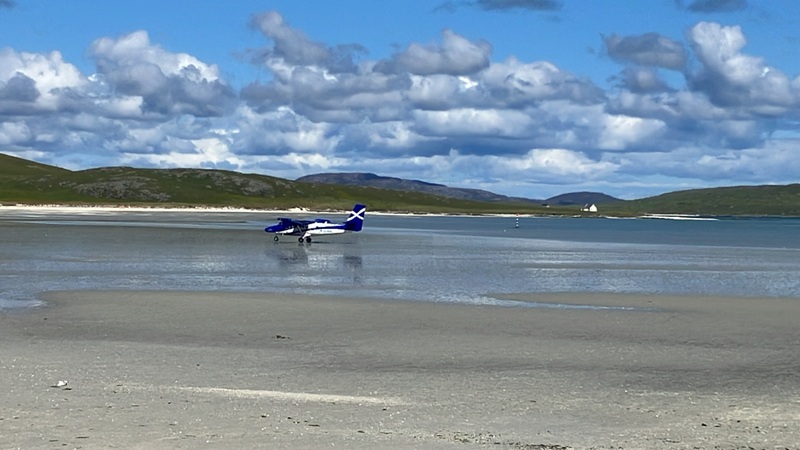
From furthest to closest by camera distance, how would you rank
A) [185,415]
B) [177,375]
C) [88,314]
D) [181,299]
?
[181,299]
[88,314]
[177,375]
[185,415]

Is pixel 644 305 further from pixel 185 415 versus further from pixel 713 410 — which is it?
pixel 185 415

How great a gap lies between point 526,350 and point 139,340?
31.2ft

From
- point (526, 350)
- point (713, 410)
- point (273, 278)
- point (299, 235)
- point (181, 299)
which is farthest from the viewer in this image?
point (299, 235)

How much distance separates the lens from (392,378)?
18.8 m

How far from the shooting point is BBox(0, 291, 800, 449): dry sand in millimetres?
13977

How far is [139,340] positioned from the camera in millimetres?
23391

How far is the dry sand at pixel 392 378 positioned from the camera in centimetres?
1398

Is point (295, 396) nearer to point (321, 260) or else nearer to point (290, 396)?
point (290, 396)

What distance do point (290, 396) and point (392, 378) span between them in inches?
111

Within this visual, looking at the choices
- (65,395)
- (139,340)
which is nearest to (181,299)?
(139,340)

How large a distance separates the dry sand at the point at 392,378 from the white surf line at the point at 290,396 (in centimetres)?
7

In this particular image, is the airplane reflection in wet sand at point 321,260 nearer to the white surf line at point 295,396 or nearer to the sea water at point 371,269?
the sea water at point 371,269

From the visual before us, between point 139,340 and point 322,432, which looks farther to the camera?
point 139,340

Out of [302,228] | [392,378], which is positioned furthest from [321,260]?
[392,378]
